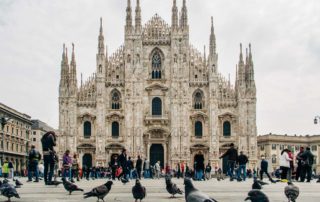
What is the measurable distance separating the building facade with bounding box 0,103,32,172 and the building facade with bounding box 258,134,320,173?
35.8 meters

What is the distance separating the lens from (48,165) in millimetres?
19312

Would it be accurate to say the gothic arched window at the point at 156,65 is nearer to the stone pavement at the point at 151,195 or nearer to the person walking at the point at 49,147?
the person walking at the point at 49,147

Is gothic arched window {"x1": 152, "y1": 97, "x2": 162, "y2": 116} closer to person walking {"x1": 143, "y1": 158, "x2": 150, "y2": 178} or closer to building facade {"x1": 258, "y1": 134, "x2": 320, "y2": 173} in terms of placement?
person walking {"x1": 143, "y1": 158, "x2": 150, "y2": 178}

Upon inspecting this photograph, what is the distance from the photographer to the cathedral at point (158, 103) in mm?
57469

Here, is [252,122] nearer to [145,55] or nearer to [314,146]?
[145,55]

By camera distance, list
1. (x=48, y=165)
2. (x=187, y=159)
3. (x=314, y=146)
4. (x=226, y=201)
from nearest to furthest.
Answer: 1. (x=226, y=201)
2. (x=48, y=165)
3. (x=187, y=159)
4. (x=314, y=146)

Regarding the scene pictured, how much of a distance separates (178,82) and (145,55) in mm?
4640

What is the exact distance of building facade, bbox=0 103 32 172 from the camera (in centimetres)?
6612

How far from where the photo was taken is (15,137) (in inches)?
2832

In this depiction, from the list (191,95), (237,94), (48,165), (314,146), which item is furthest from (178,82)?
(314,146)

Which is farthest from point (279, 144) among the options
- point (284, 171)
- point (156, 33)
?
point (284, 171)

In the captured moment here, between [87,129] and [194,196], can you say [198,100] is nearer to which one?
[87,129]

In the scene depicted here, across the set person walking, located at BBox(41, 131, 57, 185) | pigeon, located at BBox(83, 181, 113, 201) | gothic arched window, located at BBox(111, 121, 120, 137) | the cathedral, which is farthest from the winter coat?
gothic arched window, located at BBox(111, 121, 120, 137)

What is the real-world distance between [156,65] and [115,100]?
568 cm
